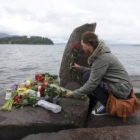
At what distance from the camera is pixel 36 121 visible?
4723 mm

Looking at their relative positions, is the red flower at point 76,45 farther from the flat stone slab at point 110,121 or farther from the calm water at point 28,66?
the calm water at point 28,66

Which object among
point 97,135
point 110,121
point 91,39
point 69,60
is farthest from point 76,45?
point 97,135

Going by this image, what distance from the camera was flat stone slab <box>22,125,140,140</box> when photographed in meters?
4.09

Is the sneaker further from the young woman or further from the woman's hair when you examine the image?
the woman's hair

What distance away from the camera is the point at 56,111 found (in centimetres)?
500

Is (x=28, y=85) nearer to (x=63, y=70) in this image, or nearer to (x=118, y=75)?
(x=63, y=70)

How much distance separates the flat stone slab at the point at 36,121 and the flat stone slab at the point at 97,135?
0.49m

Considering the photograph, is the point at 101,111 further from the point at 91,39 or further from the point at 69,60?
the point at 69,60

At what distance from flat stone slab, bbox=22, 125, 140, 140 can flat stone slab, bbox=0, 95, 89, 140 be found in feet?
1.59

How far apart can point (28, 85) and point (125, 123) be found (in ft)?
9.59

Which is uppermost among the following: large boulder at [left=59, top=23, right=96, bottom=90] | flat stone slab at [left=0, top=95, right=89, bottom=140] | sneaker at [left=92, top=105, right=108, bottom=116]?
large boulder at [left=59, top=23, right=96, bottom=90]

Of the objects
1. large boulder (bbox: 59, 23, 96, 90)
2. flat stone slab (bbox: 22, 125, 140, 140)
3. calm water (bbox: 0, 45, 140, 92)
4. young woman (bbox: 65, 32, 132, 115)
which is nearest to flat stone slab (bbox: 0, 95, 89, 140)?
flat stone slab (bbox: 22, 125, 140, 140)

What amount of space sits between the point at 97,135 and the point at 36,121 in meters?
1.21

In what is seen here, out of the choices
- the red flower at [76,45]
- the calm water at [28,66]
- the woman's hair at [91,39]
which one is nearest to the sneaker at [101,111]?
the woman's hair at [91,39]
